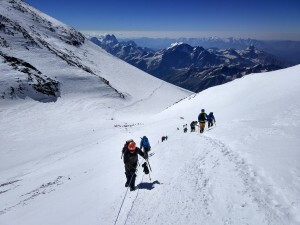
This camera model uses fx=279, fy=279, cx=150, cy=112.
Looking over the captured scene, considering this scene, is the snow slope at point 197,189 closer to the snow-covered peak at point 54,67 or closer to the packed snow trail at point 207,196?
the packed snow trail at point 207,196

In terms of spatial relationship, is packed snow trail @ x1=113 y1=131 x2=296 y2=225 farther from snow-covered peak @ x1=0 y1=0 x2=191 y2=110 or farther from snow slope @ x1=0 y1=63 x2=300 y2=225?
snow-covered peak @ x1=0 y1=0 x2=191 y2=110

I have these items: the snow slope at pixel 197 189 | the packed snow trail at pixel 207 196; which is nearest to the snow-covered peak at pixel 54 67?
the snow slope at pixel 197 189

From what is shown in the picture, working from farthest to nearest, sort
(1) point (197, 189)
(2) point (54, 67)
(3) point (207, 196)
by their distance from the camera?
(2) point (54, 67) → (1) point (197, 189) → (3) point (207, 196)

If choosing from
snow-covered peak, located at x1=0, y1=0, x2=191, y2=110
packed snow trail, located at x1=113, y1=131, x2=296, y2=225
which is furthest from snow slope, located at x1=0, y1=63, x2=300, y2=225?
snow-covered peak, located at x1=0, y1=0, x2=191, y2=110

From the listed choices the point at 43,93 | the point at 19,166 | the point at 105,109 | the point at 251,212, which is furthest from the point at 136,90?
the point at 251,212

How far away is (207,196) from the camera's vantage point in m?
9.69

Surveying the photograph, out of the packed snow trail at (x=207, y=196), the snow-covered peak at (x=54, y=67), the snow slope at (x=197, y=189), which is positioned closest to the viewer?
the packed snow trail at (x=207, y=196)

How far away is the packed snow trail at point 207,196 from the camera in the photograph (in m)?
7.95

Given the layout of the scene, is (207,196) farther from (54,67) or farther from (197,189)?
(54,67)

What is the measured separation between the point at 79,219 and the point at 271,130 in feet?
36.7

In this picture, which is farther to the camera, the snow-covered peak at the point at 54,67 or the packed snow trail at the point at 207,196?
the snow-covered peak at the point at 54,67

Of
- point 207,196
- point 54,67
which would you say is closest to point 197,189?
point 207,196

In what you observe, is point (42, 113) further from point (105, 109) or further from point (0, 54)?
point (0, 54)

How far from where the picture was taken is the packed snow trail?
7946 millimetres
